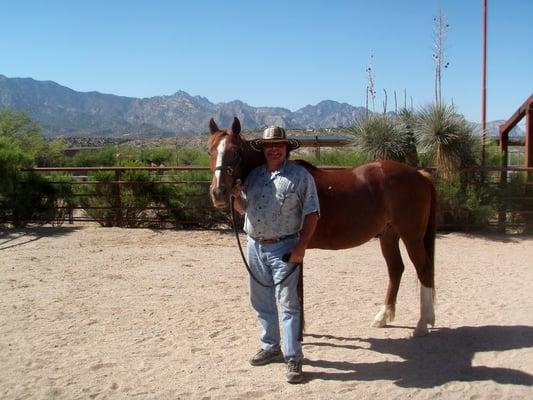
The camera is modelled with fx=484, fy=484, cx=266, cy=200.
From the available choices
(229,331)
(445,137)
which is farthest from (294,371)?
(445,137)

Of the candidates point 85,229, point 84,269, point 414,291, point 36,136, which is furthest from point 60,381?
point 36,136

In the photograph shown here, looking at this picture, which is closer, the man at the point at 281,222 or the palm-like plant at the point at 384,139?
the man at the point at 281,222

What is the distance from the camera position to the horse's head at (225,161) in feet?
10.7

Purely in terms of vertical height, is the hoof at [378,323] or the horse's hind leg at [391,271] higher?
the horse's hind leg at [391,271]

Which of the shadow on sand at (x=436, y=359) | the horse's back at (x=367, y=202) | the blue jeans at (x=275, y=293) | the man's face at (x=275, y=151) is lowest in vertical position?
the shadow on sand at (x=436, y=359)

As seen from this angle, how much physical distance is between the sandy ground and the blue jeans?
264 millimetres

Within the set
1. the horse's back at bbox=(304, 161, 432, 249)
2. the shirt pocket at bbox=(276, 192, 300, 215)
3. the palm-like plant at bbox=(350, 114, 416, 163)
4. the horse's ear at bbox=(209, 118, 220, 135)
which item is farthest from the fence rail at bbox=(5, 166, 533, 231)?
the shirt pocket at bbox=(276, 192, 300, 215)

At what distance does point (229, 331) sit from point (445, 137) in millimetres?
6739

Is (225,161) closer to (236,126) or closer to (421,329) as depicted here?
(236,126)

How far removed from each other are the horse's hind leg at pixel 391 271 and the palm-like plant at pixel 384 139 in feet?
17.4

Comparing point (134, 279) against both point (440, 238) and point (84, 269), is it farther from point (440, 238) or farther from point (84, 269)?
point (440, 238)

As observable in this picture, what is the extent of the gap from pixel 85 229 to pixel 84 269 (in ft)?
11.0

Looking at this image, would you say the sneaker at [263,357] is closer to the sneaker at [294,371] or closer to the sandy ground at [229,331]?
the sandy ground at [229,331]

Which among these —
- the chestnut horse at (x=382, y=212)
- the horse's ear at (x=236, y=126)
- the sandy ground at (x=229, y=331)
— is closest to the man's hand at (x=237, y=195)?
the horse's ear at (x=236, y=126)
